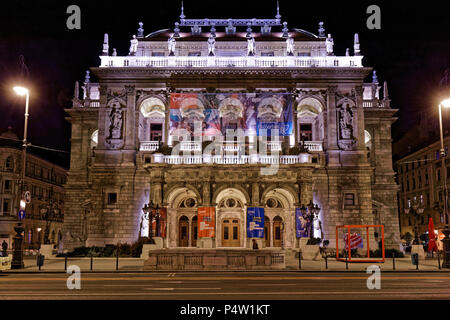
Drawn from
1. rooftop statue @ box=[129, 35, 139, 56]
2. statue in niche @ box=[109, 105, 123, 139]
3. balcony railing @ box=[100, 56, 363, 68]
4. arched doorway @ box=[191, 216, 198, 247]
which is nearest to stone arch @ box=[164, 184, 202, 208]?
arched doorway @ box=[191, 216, 198, 247]

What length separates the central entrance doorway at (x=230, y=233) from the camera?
43219 mm

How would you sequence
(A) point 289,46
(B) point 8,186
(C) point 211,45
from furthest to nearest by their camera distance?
1. (B) point 8,186
2. (A) point 289,46
3. (C) point 211,45

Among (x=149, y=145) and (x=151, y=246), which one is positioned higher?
(x=149, y=145)

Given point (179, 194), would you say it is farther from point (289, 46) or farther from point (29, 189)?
point (29, 189)

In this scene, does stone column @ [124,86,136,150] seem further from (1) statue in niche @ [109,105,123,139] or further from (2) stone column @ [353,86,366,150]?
(2) stone column @ [353,86,366,150]

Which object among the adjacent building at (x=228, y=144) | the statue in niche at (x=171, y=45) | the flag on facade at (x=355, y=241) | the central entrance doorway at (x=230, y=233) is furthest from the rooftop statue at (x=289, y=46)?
the flag on facade at (x=355, y=241)

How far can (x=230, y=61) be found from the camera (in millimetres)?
44875

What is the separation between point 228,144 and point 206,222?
26.4ft

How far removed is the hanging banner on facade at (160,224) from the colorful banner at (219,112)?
7.69m

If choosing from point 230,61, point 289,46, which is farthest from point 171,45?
point 289,46

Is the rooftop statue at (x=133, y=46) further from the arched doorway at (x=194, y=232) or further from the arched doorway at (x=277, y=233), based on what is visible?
the arched doorway at (x=277, y=233)

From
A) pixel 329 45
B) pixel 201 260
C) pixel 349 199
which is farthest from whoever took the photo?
pixel 329 45
